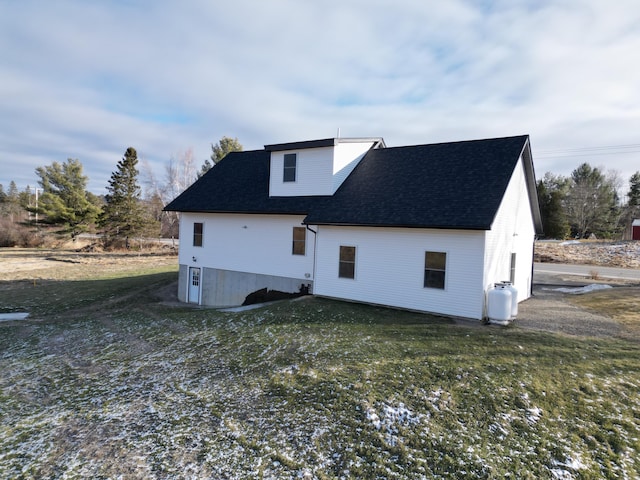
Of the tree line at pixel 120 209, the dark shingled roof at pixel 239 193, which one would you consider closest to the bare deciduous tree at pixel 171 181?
the tree line at pixel 120 209

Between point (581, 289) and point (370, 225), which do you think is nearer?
point (370, 225)

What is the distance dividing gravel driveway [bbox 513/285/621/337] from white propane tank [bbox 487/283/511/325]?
1.54ft

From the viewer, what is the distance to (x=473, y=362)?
7645 millimetres

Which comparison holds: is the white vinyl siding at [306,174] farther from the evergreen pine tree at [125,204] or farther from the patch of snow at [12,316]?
the evergreen pine tree at [125,204]

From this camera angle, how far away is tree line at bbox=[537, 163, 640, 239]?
43.9 m

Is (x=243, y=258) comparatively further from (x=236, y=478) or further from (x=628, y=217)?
(x=628, y=217)

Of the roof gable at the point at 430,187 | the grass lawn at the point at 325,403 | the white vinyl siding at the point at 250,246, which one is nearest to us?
the grass lawn at the point at 325,403

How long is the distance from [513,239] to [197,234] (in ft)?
47.3

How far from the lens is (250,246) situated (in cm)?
1664

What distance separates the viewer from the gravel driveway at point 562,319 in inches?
400

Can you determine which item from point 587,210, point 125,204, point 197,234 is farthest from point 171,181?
point 587,210

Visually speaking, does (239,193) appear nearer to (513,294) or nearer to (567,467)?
(513,294)

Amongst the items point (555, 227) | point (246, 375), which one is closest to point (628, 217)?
point (555, 227)

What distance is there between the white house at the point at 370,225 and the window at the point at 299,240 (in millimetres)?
50
